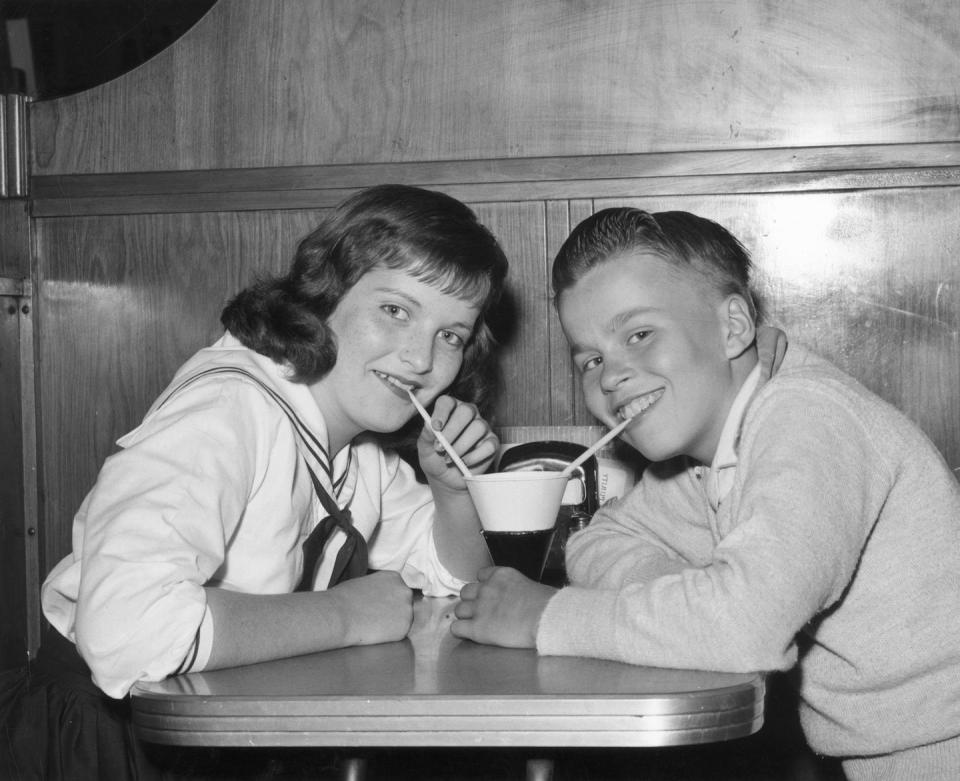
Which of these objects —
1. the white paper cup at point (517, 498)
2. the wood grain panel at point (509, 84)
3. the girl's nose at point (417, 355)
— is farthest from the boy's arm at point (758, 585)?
the wood grain panel at point (509, 84)

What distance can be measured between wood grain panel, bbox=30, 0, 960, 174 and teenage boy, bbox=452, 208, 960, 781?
564 millimetres

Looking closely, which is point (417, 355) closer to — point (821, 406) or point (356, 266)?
point (356, 266)

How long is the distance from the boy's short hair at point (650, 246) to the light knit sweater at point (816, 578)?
0.67 ft

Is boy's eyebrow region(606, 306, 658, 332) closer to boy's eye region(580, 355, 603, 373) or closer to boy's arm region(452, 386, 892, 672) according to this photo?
boy's eye region(580, 355, 603, 373)

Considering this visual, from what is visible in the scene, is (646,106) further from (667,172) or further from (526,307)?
(526,307)

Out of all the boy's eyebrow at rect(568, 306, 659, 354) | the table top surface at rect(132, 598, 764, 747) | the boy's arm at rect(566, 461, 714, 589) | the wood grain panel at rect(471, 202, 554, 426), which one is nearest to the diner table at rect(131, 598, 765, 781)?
the table top surface at rect(132, 598, 764, 747)

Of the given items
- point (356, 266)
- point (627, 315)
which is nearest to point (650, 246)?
point (627, 315)

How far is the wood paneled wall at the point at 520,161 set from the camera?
7.50ft

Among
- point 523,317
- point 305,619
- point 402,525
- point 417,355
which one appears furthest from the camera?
point 523,317

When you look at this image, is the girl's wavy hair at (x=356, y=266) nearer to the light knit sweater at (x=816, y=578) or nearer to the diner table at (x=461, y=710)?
the light knit sweater at (x=816, y=578)

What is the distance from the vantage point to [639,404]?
1724mm

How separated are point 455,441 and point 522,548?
37 centimetres

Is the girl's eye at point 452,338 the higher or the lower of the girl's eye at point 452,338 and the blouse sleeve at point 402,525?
the higher

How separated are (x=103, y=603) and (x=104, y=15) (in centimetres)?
167
